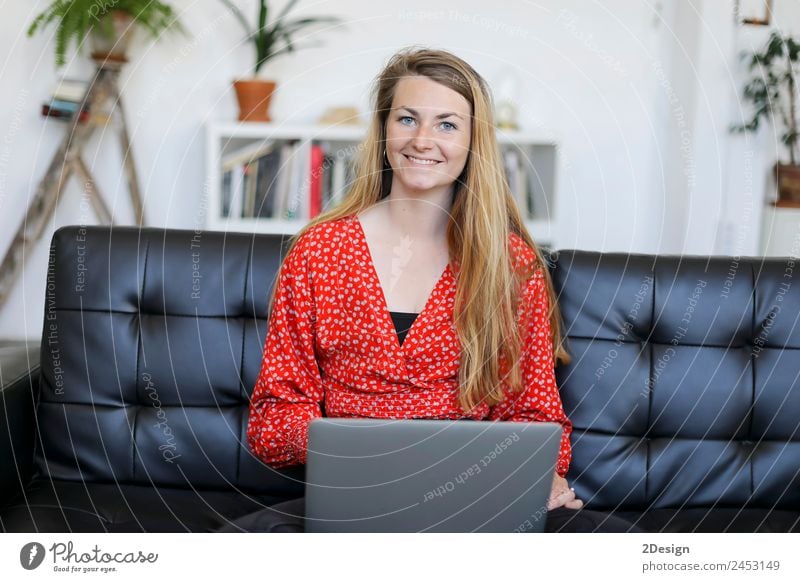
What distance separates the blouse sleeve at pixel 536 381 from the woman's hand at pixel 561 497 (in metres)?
0.04

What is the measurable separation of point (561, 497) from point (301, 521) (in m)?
0.39

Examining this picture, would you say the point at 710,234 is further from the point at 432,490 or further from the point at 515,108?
the point at 432,490

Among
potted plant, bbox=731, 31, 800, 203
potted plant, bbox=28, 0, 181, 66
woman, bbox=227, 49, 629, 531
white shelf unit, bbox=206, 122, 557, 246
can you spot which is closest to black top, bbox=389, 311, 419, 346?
woman, bbox=227, 49, 629, 531

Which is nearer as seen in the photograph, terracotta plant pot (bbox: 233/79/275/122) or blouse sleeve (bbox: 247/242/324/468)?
blouse sleeve (bbox: 247/242/324/468)

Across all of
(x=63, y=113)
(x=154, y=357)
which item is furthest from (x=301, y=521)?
(x=63, y=113)

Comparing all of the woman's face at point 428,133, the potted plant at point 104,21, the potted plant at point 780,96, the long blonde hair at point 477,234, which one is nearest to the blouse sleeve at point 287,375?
the long blonde hair at point 477,234

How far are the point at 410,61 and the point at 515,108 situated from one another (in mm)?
1847

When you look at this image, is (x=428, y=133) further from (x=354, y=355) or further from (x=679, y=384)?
(x=679, y=384)

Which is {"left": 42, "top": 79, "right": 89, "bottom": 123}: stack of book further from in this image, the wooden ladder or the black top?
the black top

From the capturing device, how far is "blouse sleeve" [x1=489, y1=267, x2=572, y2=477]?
4.55 feet

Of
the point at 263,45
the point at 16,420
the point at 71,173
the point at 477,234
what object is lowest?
the point at 16,420

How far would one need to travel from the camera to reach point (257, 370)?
1.53m

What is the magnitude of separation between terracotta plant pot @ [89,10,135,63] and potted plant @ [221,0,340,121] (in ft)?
1.17
